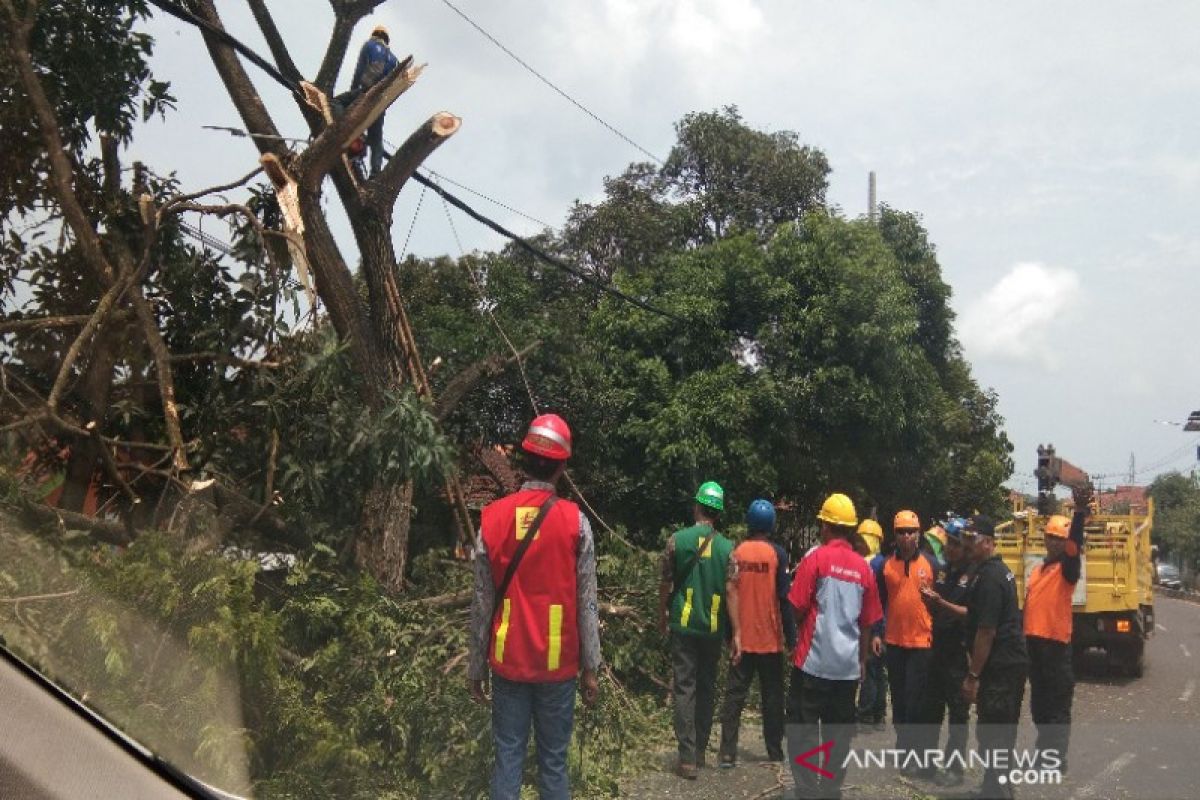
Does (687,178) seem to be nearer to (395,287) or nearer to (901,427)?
(901,427)

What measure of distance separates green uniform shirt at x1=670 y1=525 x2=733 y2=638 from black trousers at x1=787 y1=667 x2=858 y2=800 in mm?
1050

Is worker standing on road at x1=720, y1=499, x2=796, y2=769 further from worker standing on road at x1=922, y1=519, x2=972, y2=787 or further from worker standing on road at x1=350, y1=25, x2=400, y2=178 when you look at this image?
worker standing on road at x1=350, y1=25, x2=400, y2=178

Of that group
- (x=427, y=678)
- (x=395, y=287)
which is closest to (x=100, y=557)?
(x=427, y=678)

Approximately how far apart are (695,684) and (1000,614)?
1928mm

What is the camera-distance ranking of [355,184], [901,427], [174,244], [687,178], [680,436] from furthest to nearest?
[687,178] < [901,427] < [680,436] < [355,184] < [174,244]

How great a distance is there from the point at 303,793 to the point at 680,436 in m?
8.19

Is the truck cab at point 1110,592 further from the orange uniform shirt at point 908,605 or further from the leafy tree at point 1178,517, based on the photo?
the leafy tree at point 1178,517

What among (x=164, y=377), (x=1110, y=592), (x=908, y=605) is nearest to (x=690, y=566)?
(x=908, y=605)

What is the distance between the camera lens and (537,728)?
466 cm

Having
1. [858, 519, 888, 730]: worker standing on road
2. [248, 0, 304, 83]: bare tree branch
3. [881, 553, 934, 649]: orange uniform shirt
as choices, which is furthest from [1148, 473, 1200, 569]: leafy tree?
[248, 0, 304, 83]: bare tree branch

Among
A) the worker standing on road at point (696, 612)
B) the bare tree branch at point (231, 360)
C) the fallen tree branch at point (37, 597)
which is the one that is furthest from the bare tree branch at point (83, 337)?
the worker standing on road at point (696, 612)

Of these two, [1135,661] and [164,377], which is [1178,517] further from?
[164,377]

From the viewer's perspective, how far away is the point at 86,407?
22.1 ft

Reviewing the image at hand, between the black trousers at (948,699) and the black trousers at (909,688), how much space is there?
0.16ft
